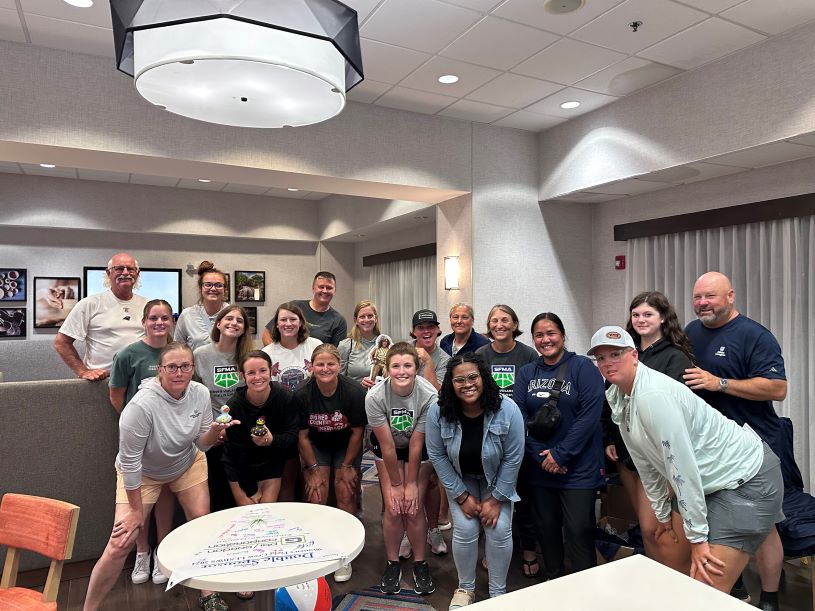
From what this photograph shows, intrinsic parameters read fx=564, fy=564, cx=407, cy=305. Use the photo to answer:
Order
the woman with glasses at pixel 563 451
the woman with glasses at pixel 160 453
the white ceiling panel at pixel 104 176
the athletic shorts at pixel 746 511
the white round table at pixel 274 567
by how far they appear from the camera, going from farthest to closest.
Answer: the white ceiling panel at pixel 104 176
the woman with glasses at pixel 563 451
the woman with glasses at pixel 160 453
the athletic shorts at pixel 746 511
the white round table at pixel 274 567

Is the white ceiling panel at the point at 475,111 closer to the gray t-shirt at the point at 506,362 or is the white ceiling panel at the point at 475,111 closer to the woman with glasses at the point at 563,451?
the gray t-shirt at the point at 506,362

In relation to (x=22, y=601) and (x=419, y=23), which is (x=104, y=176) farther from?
(x=22, y=601)

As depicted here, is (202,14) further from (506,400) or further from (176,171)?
(176,171)

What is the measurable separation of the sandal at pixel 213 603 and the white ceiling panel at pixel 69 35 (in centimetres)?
329

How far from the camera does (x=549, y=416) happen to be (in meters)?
2.93

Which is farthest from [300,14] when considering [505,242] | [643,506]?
[505,242]

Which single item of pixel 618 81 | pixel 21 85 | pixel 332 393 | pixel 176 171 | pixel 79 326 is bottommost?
pixel 332 393

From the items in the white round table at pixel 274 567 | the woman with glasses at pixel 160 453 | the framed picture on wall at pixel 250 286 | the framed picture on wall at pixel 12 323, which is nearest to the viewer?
the white round table at pixel 274 567

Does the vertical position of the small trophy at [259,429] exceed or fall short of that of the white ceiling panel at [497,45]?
it falls short

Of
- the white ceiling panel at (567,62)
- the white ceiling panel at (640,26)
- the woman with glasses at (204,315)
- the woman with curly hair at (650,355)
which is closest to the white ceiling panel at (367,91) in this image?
the white ceiling panel at (567,62)

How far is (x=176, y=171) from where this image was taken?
175 inches

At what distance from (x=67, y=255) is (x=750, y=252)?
746cm

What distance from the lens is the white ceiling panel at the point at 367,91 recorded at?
4.27 metres

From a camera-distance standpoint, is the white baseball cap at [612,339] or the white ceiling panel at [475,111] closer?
the white baseball cap at [612,339]
